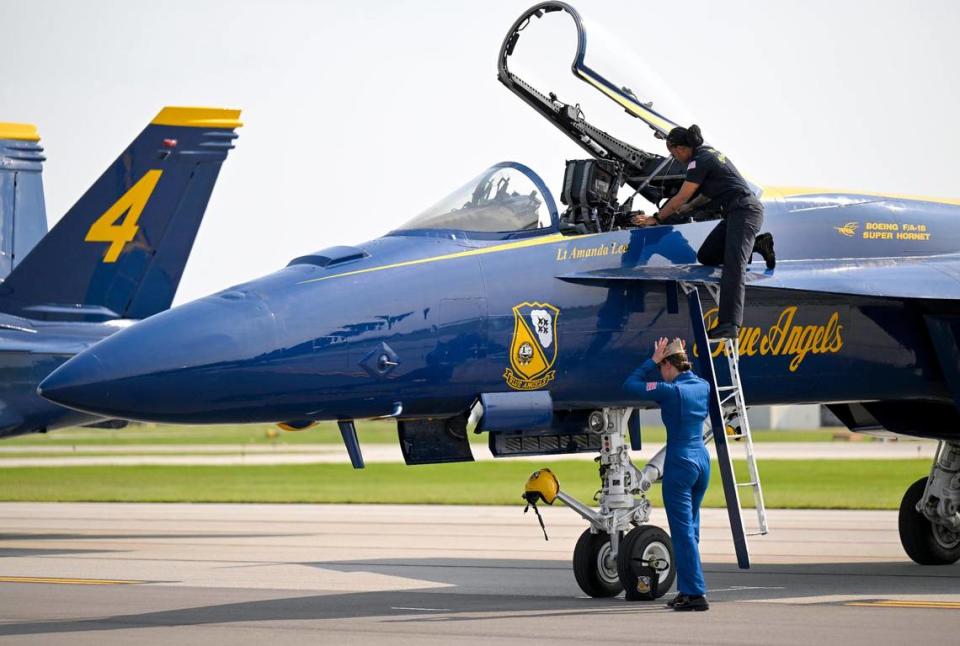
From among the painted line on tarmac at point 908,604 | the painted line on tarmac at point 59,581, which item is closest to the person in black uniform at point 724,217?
the painted line on tarmac at point 908,604

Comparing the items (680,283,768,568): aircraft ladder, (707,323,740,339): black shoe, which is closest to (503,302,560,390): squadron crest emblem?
(680,283,768,568): aircraft ladder

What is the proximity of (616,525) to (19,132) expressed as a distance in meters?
14.3

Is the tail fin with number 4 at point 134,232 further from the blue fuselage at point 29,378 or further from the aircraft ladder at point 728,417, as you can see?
the aircraft ladder at point 728,417

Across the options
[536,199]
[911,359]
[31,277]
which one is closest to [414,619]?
[536,199]

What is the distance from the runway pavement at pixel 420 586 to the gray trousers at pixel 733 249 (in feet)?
6.91

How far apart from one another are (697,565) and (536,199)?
2.96 metres

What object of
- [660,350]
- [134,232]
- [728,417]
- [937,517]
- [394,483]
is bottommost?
[394,483]

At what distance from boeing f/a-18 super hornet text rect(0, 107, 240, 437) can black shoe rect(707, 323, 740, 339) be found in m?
9.43

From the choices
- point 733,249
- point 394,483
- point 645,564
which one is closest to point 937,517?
point 645,564

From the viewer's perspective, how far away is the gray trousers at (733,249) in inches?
404

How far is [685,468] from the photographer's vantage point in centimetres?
977

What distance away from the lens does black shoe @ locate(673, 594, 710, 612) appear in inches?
383

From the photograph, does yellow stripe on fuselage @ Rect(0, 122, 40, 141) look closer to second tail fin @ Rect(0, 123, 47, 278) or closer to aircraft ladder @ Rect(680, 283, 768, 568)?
second tail fin @ Rect(0, 123, 47, 278)

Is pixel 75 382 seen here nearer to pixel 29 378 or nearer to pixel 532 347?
pixel 532 347
